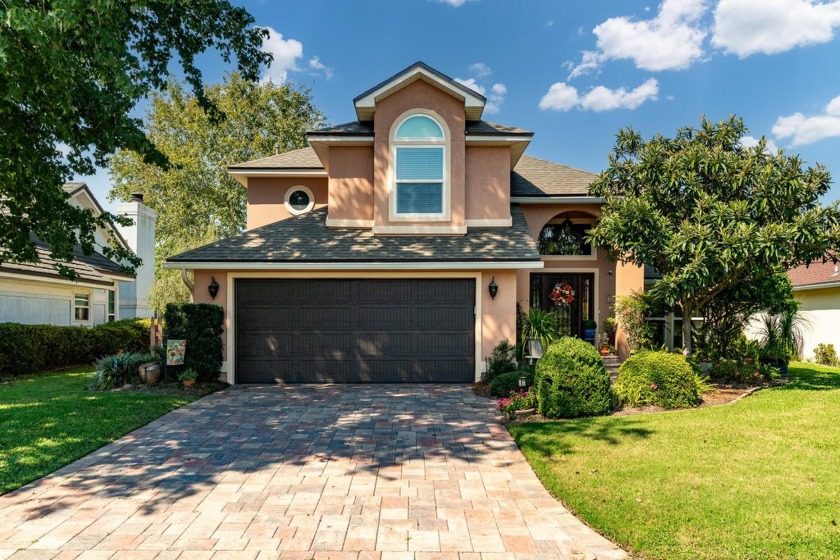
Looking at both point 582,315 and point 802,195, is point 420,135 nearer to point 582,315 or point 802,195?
point 582,315

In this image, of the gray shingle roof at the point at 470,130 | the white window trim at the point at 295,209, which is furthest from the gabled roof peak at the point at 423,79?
the white window trim at the point at 295,209

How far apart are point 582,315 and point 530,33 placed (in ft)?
32.7

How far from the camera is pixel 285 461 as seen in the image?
19.0ft

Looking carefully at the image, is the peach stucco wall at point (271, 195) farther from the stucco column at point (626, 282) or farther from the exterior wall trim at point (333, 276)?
the stucco column at point (626, 282)

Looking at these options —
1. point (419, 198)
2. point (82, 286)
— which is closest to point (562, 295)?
point (419, 198)

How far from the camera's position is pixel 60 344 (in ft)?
45.8

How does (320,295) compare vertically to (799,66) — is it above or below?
below

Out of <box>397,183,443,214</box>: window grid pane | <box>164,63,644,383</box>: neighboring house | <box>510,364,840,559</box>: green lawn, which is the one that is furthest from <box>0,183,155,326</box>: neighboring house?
<box>510,364,840,559</box>: green lawn

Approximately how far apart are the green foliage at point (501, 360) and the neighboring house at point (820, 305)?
39.8 feet

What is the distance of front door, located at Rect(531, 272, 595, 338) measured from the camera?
1381cm

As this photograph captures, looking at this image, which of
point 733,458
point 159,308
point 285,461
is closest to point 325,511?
point 285,461

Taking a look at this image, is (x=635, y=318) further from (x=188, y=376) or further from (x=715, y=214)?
(x=188, y=376)

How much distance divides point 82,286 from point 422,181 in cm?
1261

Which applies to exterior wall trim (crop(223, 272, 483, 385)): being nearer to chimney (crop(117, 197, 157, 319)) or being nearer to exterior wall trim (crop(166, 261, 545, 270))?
exterior wall trim (crop(166, 261, 545, 270))
